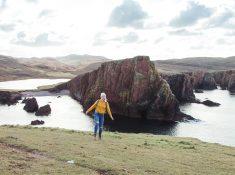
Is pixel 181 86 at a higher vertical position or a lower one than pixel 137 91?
lower

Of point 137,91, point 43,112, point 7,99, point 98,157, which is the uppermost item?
point 98,157

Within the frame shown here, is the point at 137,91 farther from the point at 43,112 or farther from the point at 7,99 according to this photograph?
the point at 7,99

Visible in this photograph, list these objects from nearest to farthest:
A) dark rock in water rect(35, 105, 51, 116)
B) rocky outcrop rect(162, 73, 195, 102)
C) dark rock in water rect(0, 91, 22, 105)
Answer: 1. dark rock in water rect(35, 105, 51, 116)
2. dark rock in water rect(0, 91, 22, 105)
3. rocky outcrop rect(162, 73, 195, 102)

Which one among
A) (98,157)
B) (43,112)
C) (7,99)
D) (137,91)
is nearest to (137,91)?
(137,91)

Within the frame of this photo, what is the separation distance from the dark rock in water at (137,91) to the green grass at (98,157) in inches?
2945

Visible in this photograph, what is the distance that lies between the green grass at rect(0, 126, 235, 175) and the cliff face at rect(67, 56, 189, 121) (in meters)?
74.9

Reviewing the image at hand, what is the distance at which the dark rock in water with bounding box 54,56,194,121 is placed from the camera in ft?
370

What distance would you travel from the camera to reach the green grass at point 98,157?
25141 mm

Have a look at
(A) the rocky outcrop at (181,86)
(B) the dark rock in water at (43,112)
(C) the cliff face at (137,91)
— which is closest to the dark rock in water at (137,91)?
(C) the cliff face at (137,91)

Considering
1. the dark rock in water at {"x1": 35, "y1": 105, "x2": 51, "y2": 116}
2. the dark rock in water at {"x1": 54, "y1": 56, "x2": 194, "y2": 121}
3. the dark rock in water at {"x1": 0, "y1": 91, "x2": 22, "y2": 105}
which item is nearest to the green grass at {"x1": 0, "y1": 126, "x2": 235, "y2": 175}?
the dark rock in water at {"x1": 35, "y1": 105, "x2": 51, "y2": 116}

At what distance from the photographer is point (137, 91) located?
Result: 4651 inches

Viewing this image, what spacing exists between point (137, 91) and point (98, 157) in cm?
9020

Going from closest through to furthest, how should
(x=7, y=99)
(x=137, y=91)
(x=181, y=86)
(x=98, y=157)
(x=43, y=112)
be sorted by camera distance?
(x=98, y=157), (x=43, y=112), (x=137, y=91), (x=7, y=99), (x=181, y=86)

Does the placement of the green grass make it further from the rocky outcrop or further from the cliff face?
the rocky outcrop
